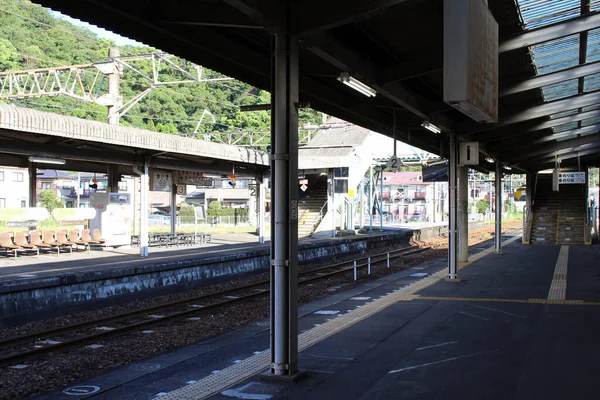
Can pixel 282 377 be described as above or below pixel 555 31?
below

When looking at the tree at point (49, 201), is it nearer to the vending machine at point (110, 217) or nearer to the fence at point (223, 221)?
the fence at point (223, 221)

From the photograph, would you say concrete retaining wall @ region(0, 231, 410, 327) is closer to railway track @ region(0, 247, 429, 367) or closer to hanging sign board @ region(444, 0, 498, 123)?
railway track @ region(0, 247, 429, 367)

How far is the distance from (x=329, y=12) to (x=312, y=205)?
1276 inches

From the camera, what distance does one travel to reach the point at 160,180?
22406mm

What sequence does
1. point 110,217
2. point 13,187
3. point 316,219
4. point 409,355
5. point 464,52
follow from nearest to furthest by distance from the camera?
point 464,52 → point 409,355 → point 110,217 → point 316,219 → point 13,187

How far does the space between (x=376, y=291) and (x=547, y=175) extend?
84.1ft

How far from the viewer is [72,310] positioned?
11.1 meters

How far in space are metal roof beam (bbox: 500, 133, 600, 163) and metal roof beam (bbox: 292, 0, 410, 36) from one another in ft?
57.0

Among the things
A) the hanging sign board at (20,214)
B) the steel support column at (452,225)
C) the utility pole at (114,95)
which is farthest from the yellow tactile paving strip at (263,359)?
the utility pole at (114,95)

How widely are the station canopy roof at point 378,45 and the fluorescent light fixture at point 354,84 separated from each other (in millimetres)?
169

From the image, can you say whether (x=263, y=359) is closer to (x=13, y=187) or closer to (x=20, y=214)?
(x=20, y=214)

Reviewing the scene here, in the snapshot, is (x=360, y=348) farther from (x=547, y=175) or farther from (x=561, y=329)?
(x=547, y=175)

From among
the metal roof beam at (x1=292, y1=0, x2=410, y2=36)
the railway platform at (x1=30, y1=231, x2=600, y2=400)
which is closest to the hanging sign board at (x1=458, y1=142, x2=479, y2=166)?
the railway platform at (x1=30, y1=231, x2=600, y2=400)

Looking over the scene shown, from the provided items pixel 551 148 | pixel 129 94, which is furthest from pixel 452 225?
pixel 129 94
